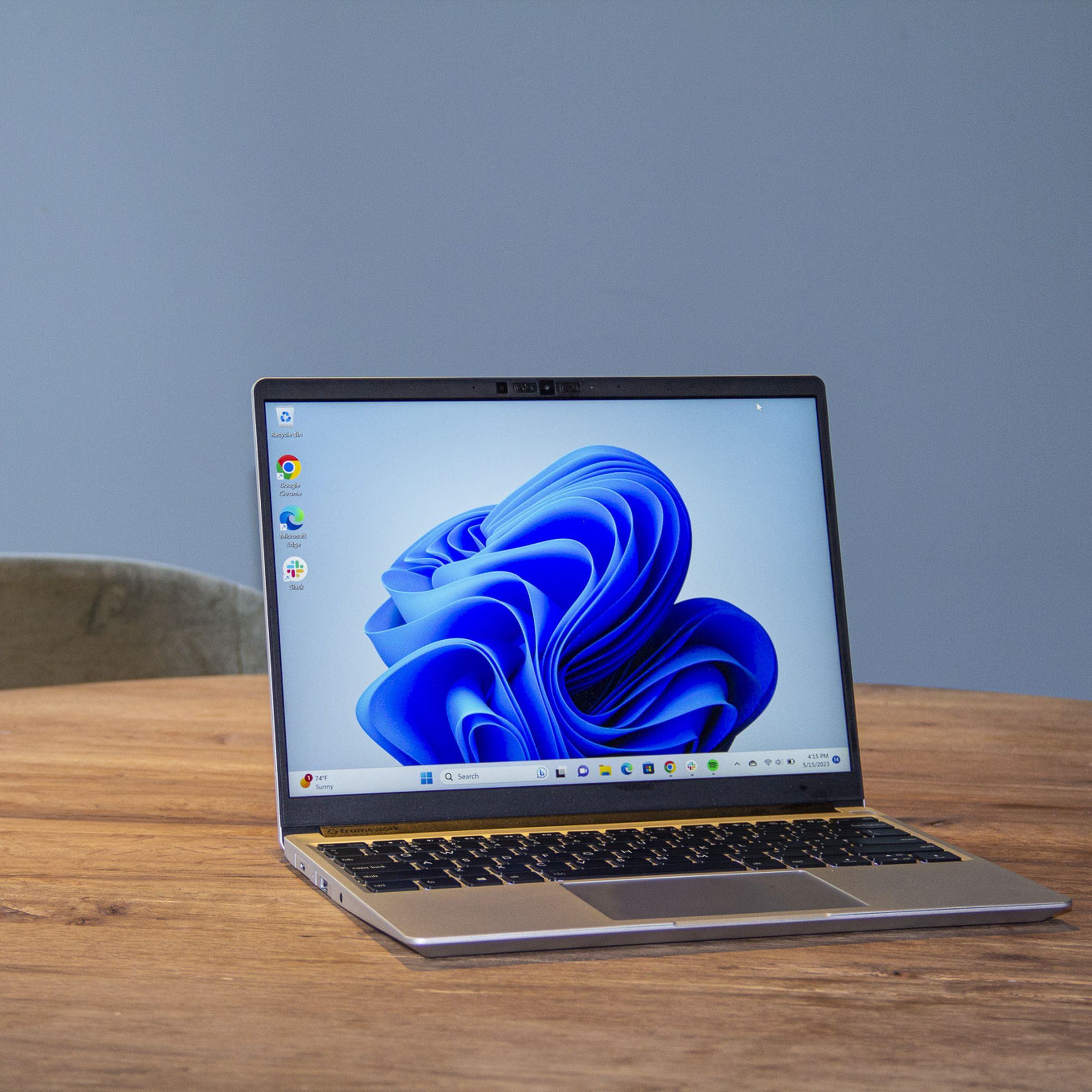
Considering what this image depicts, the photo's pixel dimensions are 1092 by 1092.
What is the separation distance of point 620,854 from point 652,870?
3cm

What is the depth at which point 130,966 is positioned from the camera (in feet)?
1.49

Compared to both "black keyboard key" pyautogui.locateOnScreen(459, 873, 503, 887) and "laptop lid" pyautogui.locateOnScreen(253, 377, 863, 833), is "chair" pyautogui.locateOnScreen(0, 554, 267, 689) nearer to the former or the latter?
"laptop lid" pyautogui.locateOnScreen(253, 377, 863, 833)

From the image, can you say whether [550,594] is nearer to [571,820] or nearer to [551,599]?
[551,599]

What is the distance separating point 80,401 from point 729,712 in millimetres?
1906

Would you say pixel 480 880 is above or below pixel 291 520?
below

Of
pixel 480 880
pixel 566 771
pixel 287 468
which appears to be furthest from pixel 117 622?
pixel 480 880

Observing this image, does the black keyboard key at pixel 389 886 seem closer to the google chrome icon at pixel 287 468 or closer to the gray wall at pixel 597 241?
the google chrome icon at pixel 287 468

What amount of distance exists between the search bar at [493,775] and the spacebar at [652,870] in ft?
0.37

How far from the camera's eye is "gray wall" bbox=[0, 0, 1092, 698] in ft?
7.20

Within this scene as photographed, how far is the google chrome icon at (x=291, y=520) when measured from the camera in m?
0.71

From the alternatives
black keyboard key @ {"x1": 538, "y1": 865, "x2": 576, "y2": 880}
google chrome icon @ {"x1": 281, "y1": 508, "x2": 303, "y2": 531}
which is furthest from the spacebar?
google chrome icon @ {"x1": 281, "y1": 508, "x2": 303, "y2": 531}

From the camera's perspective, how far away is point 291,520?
0.71 meters

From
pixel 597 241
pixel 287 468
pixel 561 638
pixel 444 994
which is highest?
pixel 597 241

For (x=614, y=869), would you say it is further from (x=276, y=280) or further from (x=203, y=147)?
(x=203, y=147)
